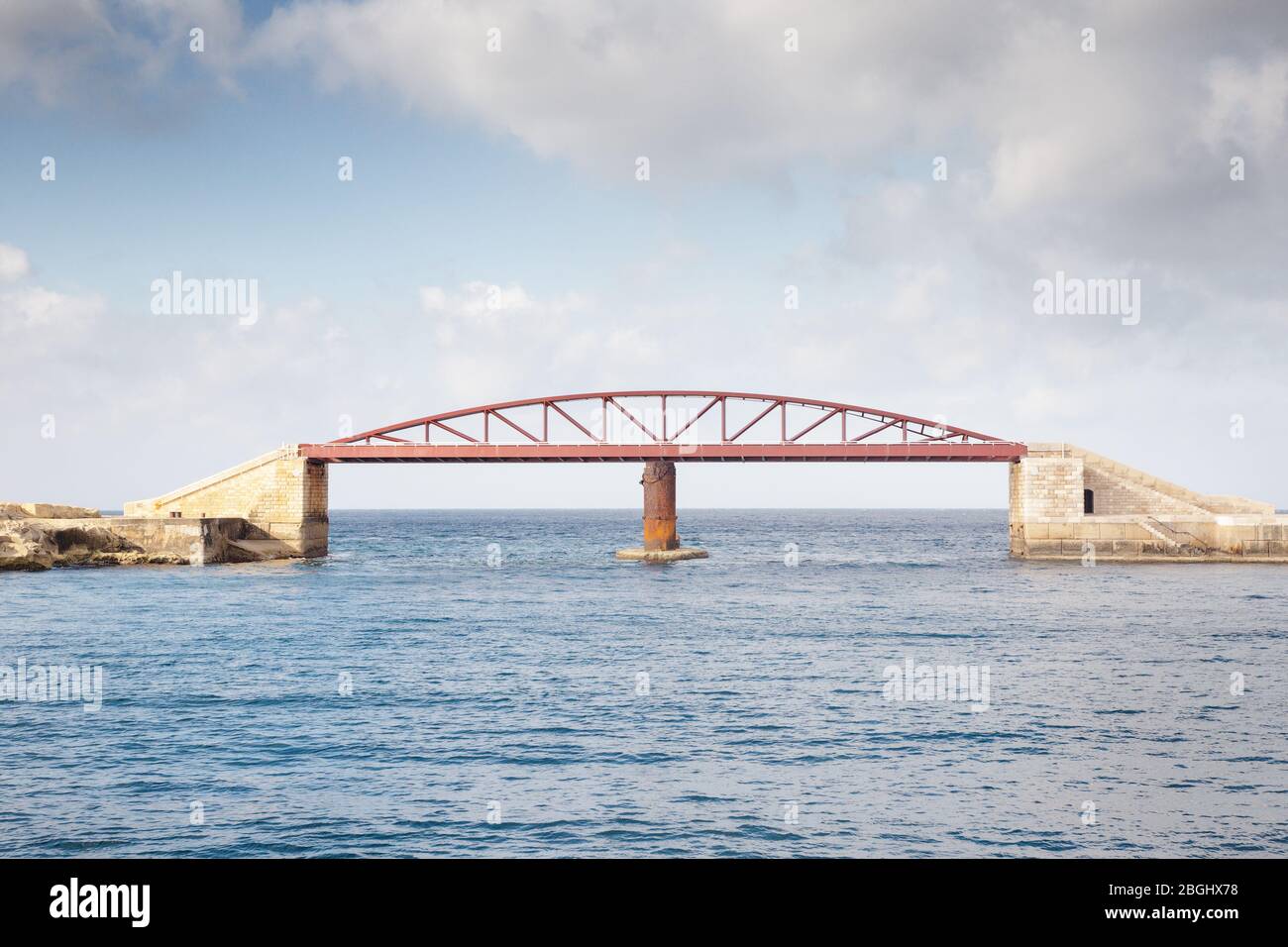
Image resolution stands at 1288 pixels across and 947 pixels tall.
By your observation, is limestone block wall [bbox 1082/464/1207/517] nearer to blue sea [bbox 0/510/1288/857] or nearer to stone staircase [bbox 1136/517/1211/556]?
→ stone staircase [bbox 1136/517/1211/556]

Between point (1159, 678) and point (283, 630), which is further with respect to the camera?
point (283, 630)

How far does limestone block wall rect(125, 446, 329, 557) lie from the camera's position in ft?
269

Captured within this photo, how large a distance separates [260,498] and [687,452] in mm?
35182

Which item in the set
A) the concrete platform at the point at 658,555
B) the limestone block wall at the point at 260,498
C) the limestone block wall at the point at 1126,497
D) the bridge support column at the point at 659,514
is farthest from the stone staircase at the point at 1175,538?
the limestone block wall at the point at 260,498

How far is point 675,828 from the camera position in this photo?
15297 millimetres

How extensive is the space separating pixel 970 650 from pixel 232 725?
2298 cm

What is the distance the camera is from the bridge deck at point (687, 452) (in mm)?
82438

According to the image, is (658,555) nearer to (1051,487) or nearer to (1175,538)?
(1051,487)

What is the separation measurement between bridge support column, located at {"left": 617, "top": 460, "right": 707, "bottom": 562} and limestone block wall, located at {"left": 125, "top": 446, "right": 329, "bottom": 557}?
27.4 meters

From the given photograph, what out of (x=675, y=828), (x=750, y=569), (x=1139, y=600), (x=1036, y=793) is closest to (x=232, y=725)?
(x=675, y=828)

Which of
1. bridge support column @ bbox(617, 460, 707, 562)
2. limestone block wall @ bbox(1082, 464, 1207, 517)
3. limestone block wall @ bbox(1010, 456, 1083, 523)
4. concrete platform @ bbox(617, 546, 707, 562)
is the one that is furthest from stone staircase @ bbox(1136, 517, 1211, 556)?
bridge support column @ bbox(617, 460, 707, 562)

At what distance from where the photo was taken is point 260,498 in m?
83.2

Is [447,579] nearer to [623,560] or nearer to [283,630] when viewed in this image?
[623,560]

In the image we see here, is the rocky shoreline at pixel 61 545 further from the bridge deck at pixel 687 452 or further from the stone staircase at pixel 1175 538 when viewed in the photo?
the stone staircase at pixel 1175 538
